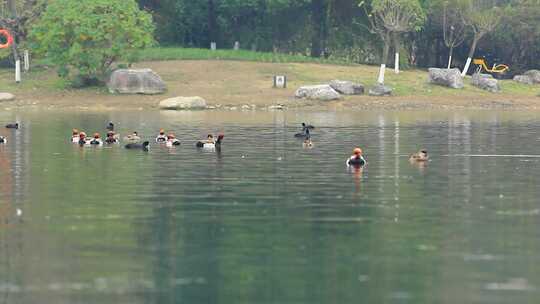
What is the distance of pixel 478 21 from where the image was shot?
101 meters

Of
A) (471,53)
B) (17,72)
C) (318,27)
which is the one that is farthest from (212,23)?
(17,72)

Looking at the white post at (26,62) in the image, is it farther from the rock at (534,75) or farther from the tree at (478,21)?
the rock at (534,75)

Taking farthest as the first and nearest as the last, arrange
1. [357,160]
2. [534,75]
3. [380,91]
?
[534,75] → [380,91] → [357,160]

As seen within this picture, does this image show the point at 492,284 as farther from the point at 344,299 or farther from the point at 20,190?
the point at 20,190

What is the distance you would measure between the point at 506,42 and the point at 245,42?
22.2 metres

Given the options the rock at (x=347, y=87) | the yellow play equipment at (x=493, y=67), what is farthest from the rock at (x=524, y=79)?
the rock at (x=347, y=87)

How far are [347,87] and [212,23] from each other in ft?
82.3

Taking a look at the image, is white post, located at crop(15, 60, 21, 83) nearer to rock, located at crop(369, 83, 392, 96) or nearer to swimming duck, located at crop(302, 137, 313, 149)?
rock, located at crop(369, 83, 392, 96)

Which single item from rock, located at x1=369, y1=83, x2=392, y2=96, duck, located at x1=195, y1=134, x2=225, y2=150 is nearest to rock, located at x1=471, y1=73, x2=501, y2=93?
rock, located at x1=369, y1=83, x2=392, y2=96

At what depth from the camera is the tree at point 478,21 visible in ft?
328

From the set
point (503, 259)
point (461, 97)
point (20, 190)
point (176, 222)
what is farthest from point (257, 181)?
point (461, 97)

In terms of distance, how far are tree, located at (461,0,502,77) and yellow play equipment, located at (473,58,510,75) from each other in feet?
3.21

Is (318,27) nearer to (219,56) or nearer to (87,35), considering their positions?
(219,56)

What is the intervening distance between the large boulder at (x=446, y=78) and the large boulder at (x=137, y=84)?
1983 cm
